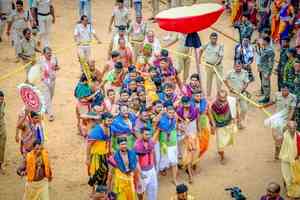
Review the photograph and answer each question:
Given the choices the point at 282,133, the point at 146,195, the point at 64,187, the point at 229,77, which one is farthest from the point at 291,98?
the point at 64,187

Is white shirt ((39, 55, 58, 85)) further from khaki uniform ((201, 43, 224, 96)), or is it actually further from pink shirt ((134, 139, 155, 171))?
pink shirt ((134, 139, 155, 171))

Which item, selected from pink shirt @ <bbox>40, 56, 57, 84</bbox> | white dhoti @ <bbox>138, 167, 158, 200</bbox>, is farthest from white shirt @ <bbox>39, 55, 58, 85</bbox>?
white dhoti @ <bbox>138, 167, 158, 200</bbox>

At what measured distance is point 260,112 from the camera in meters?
13.4

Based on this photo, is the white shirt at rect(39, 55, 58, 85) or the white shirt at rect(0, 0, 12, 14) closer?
the white shirt at rect(39, 55, 58, 85)

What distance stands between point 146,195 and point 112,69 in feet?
11.0

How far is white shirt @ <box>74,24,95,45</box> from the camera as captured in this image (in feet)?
46.2

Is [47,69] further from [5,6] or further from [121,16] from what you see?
[5,6]

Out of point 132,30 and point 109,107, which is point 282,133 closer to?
point 109,107

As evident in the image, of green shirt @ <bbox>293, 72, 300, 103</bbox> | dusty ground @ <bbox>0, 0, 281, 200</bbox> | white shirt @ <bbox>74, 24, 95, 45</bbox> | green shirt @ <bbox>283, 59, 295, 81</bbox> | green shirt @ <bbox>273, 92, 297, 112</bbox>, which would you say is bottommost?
dusty ground @ <bbox>0, 0, 281, 200</bbox>

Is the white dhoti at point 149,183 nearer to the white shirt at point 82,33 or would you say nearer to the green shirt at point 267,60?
the green shirt at point 267,60

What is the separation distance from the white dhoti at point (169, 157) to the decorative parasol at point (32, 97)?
2077 millimetres

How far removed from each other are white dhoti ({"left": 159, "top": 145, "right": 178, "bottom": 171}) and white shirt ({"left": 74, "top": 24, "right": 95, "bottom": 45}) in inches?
181

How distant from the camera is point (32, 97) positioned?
32.4ft

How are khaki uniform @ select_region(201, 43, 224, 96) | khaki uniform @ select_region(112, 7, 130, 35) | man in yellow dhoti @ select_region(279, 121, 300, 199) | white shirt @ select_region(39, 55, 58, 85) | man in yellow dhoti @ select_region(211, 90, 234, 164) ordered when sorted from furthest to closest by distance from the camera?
khaki uniform @ select_region(112, 7, 130, 35) < khaki uniform @ select_region(201, 43, 224, 96) < white shirt @ select_region(39, 55, 58, 85) < man in yellow dhoti @ select_region(211, 90, 234, 164) < man in yellow dhoti @ select_region(279, 121, 300, 199)
